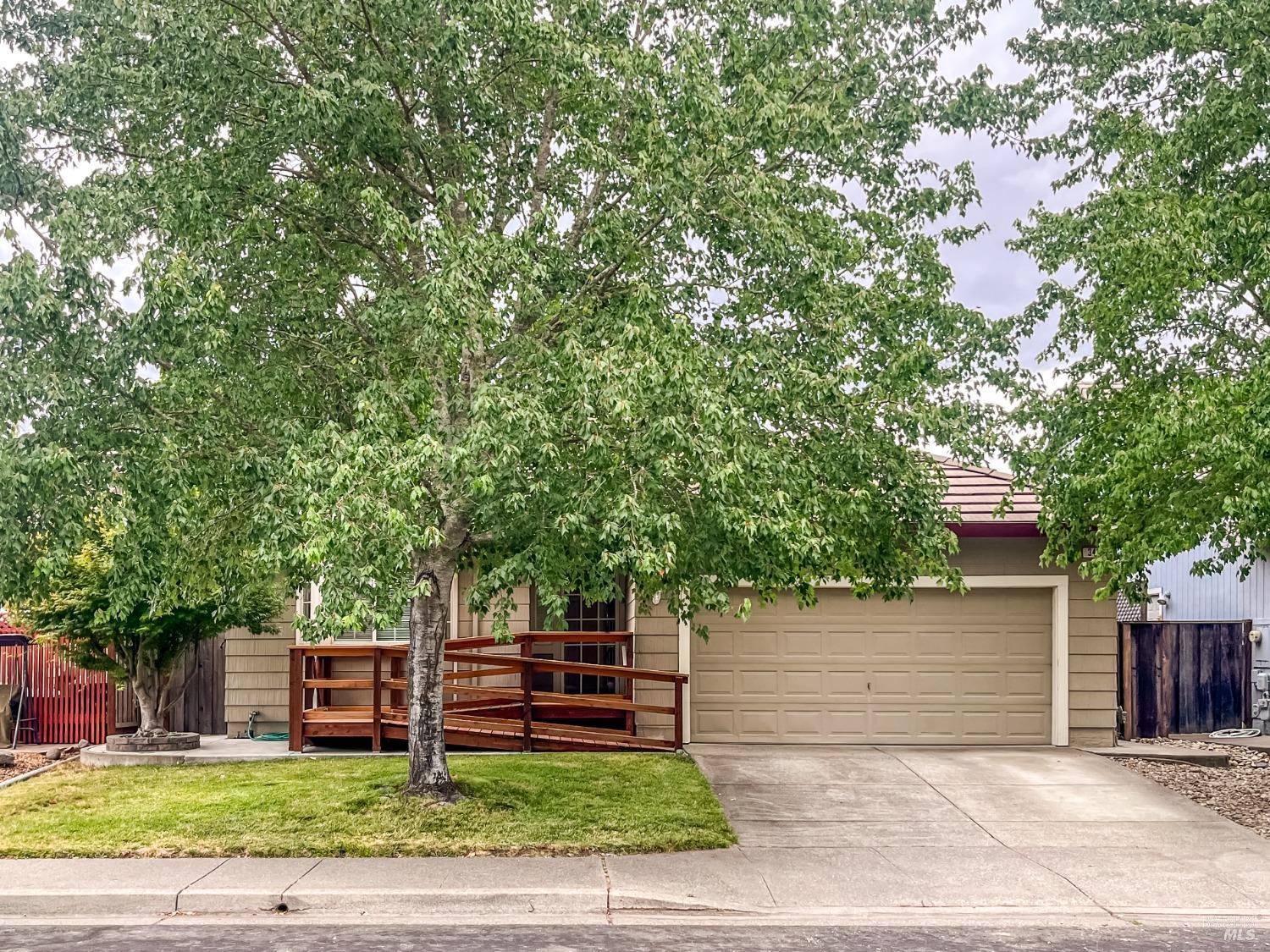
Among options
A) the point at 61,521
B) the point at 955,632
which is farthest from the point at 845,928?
the point at 955,632

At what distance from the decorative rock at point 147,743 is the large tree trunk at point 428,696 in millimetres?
5346

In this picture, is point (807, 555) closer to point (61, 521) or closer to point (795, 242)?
point (795, 242)

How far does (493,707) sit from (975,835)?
6.51 metres

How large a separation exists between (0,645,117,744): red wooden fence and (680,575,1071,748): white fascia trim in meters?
7.80

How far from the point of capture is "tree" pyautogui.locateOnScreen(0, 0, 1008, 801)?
876 centimetres

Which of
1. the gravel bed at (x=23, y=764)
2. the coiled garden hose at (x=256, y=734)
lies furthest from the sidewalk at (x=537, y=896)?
the coiled garden hose at (x=256, y=734)

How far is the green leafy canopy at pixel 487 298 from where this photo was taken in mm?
8750

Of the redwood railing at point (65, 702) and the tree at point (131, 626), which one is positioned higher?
the tree at point (131, 626)

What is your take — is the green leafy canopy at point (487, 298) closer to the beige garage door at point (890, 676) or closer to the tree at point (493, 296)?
the tree at point (493, 296)

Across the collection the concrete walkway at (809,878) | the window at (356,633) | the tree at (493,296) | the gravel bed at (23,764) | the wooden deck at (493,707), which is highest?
the tree at (493,296)

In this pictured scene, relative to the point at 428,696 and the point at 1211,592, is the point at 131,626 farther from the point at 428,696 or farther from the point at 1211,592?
the point at 1211,592

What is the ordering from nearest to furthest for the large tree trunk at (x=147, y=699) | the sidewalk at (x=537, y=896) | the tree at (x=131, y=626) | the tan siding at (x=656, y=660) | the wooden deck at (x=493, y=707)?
the sidewalk at (x=537, y=896), the tree at (x=131, y=626), the wooden deck at (x=493, y=707), the large tree trunk at (x=147, y=699), the tan siding at (x=656, y=660)

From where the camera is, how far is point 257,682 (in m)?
16.2

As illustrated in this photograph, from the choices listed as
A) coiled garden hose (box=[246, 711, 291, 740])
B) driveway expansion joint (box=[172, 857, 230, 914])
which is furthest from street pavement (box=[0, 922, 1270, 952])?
coiled garden hose (box=[246, 711, 291, 740])
